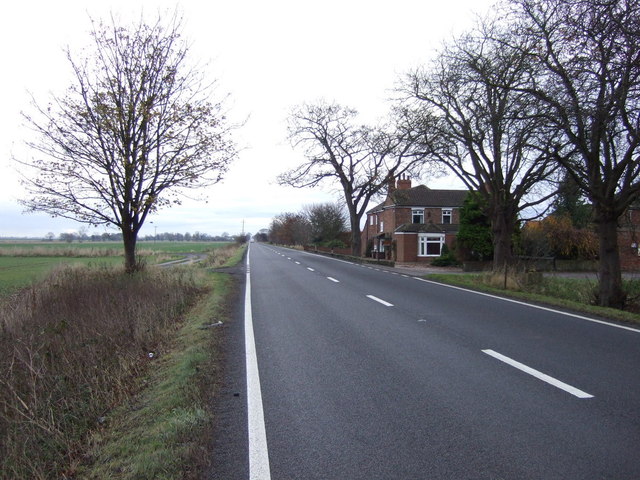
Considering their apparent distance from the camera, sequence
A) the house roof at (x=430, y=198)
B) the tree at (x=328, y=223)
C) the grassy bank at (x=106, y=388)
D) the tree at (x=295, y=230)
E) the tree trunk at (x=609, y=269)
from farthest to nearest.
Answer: the tree at (x=295, y=230)
the tree at (x=328, y=223)
the house roof at (x=430, y=198)
the tree trunk at (x=609, y=269)
the grassy bank at (x=106, y=388)

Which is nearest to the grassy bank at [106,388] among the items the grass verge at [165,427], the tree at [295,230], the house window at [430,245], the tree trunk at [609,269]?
the grass verge at [165,427]

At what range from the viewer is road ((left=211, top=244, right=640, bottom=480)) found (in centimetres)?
364

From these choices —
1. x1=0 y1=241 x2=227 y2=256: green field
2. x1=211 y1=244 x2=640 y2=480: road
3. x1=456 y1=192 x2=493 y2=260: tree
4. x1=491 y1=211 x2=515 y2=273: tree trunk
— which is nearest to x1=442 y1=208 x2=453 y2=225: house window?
x1=456 y1=192 x2=493 y2=260: tree

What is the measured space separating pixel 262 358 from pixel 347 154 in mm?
36490

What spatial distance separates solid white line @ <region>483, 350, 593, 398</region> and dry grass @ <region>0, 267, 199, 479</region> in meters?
4.87

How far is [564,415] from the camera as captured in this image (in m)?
4.54

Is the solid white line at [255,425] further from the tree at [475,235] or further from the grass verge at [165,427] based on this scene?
the tree at [475,235]

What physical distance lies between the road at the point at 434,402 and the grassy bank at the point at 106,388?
0.43 metres

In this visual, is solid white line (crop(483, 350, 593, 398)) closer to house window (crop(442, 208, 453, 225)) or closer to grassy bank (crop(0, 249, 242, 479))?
grassy bank (crop(0, 249, 242, 479))

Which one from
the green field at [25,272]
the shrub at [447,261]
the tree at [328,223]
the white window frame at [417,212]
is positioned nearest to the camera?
the green field at [25,272]

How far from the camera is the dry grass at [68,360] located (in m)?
4.36

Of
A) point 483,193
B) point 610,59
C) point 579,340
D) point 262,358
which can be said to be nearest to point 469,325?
point 579,340

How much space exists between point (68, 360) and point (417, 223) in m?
43.3

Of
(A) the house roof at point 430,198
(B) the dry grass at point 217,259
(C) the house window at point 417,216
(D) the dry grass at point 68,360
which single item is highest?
(A) the house roof at point 430,198
